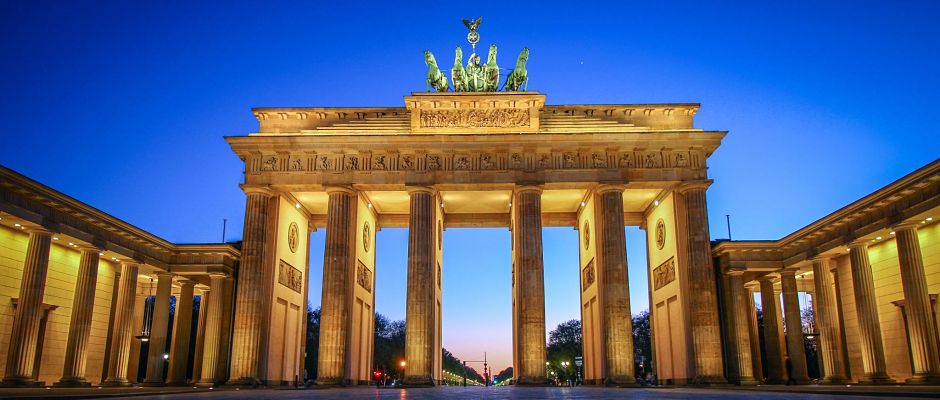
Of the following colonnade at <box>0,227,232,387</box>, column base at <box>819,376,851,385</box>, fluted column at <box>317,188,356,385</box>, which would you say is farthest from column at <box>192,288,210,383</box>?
column base at <box>819,376,851,385</box>

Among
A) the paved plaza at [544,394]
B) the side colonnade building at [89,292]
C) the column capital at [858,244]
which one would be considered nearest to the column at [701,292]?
the column capital at [858,244]

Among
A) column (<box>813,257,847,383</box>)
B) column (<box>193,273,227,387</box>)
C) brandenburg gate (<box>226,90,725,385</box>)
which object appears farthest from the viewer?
column (<box>193,273,227,387</box>)

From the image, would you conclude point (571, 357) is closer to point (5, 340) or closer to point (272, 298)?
point (272, 298)

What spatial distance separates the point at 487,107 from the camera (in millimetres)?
36344

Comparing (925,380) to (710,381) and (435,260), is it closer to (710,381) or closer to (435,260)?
(710,381)

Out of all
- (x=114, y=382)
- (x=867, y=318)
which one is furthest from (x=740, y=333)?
(x=114, y=382)

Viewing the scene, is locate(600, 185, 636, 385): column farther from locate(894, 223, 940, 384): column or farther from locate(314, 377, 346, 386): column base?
locate(314, 377, 346, 386): column base

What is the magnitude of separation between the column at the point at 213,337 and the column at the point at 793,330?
27807 millimetres

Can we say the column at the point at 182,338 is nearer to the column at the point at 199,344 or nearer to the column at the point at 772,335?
the column at the point at 199,344

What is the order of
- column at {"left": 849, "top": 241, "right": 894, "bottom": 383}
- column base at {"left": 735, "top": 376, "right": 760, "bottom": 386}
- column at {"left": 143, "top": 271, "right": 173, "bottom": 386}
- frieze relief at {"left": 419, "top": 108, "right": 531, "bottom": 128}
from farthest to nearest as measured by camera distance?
frieze relief at {"left": 419, "top": 108, "right": 531, "bottom": 128} < column at {"left": 143, "top": 271, "right": 173, "bottom": 386} < column base at {"left": 735, "top": 376, "right": 760, "bottom": 386} < column at {"left": 849, "top": 241, "right": 894, "bottom": 383}

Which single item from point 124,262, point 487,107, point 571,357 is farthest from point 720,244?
point 571,357

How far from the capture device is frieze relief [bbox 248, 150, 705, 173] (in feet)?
115

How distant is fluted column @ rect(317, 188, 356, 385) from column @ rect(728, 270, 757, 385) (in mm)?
18495

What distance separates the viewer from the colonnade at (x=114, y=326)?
26188mm
